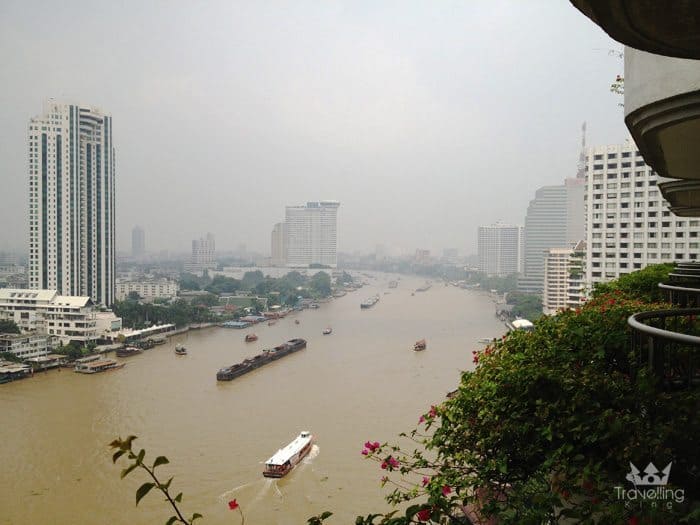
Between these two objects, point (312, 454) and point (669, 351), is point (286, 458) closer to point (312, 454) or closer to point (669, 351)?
point (312, 454)

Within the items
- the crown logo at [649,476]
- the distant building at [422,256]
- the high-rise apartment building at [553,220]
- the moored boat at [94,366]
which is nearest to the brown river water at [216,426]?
the moored boat at [94,366]

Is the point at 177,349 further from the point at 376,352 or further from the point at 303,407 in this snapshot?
the point at 303,407

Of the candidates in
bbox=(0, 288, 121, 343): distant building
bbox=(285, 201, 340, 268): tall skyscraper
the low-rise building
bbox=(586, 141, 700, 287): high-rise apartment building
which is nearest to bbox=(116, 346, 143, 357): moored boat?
bbox=(0, 288, 121, 343): distant building

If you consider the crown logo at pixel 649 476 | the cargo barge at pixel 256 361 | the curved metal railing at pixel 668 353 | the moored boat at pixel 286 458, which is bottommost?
the cargo barge at pixel 256 361

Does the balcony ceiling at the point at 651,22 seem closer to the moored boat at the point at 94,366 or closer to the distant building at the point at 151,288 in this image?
the moored boat at the point at 94,366

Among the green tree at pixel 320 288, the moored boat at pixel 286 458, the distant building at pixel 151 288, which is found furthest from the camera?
the green tree at pixel 320 288

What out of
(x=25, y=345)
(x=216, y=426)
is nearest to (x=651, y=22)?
(x=216, y=426)

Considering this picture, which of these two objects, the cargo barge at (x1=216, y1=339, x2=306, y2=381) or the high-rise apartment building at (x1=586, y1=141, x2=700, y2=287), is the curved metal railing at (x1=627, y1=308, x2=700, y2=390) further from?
the high-rise apartment building at (x1=586, y1=141, x2=700, y2=287)
